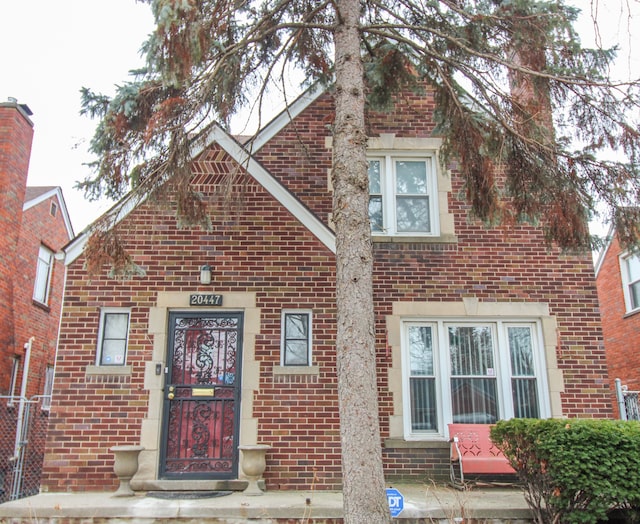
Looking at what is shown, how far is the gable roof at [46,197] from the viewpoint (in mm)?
14406

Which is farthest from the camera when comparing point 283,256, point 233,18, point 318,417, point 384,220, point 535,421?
point 384,220

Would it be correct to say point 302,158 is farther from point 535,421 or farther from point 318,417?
point 535,421

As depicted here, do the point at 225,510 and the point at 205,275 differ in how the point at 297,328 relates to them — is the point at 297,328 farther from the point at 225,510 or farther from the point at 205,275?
the point at 225,510

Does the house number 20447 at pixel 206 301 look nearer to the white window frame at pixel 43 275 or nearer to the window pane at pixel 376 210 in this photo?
the window pane at pixel 376 210

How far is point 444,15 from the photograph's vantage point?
7.70 m

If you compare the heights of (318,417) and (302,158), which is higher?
(302,158)

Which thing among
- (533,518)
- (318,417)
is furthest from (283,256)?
(533,518)

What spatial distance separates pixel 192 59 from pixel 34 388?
11080mm

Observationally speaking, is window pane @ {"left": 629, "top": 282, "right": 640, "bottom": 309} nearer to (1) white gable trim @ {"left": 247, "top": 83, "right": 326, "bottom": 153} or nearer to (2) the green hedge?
(2) the green hedge

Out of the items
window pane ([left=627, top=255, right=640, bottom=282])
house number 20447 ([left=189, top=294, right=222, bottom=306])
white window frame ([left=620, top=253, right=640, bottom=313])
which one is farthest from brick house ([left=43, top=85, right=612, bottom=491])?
white window frame ([left=620, top=253, right=640, bottom=313])

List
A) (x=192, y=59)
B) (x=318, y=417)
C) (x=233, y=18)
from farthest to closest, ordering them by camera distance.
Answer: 1. (x=318, y=417)
2. (x=233, y=18)
3. (x=192, y=59)

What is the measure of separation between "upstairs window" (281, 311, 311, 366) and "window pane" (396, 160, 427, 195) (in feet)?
8.90

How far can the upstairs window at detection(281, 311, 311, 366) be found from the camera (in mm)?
8148

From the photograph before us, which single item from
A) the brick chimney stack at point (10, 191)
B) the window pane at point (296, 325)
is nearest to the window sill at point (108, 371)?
the window pane at point (296, 325)
